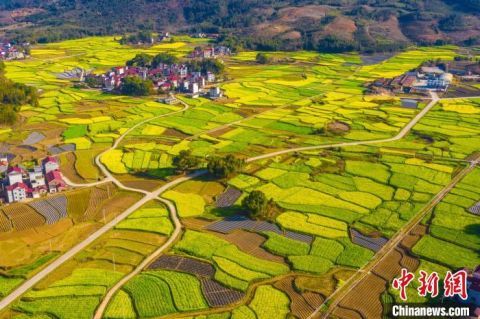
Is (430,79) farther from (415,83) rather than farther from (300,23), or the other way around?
(300,23)

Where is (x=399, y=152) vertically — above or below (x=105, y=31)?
below

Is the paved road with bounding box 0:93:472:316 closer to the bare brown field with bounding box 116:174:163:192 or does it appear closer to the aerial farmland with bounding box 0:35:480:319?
the aerial farmland with bounding box 0:35:480:319

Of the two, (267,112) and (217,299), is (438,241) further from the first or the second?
(267,112)

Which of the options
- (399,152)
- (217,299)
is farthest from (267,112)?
(217,299)

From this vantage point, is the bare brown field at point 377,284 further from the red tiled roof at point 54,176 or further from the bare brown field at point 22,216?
the red tiled roof at point 54,176

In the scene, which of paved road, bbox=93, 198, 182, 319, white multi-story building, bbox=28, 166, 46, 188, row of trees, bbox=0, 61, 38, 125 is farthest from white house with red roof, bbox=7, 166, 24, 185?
row of trees, bbox=0, 61, 38, 125

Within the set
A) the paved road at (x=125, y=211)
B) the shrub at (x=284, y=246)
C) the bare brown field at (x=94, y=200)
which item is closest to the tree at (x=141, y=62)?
the paved road at (x=125, y=211)
